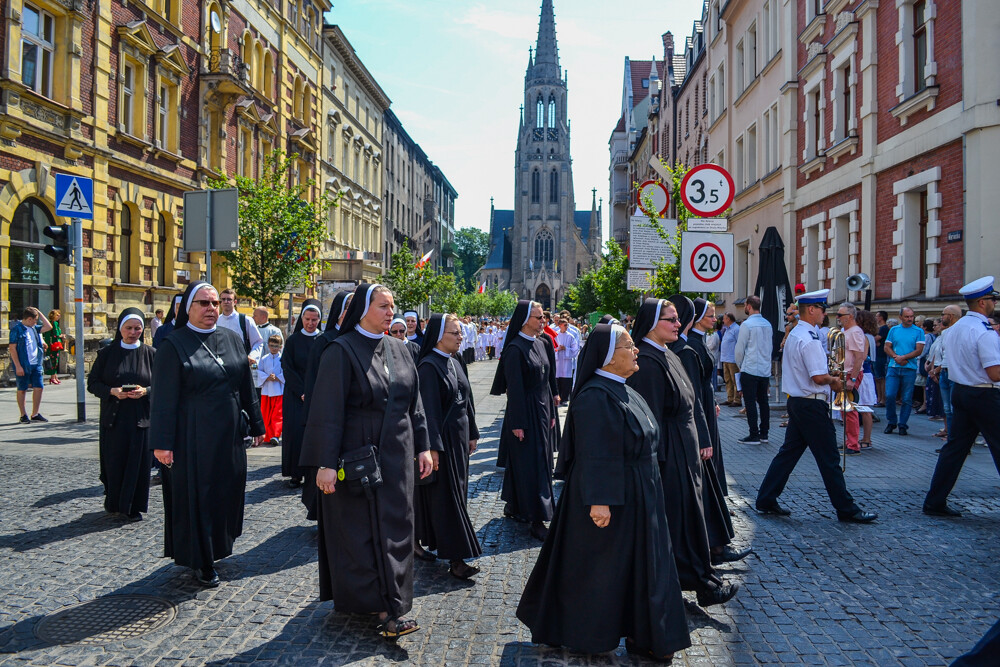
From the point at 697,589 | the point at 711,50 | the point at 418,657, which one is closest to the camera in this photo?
the point at 418,657

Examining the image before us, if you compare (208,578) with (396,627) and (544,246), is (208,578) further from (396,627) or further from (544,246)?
(544,246)

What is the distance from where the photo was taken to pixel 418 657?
4270 millimetres

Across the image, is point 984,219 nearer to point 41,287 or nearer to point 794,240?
point 794,240

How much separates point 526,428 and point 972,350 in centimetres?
408

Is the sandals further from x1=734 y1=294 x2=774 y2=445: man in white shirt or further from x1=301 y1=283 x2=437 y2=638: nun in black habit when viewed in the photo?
x1=734 y1=294 x2=774 y2=445: man in white shirt

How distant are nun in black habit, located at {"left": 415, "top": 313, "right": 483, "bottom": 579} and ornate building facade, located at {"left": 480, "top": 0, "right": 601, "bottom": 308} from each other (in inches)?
3904

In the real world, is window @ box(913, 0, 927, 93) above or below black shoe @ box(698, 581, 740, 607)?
above

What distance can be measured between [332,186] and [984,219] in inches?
1256

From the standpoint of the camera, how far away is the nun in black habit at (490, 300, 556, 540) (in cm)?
693

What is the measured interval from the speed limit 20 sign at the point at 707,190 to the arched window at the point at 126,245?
1678 centimetres

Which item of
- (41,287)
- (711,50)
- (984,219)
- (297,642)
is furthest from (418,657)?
(711,50)

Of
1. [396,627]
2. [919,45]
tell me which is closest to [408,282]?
[919,45]

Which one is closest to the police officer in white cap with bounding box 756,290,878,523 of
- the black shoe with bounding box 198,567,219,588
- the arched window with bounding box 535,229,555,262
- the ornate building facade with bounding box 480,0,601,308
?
the black shoe with bounding box 198,567,219,588

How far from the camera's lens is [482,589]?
5.38 m
